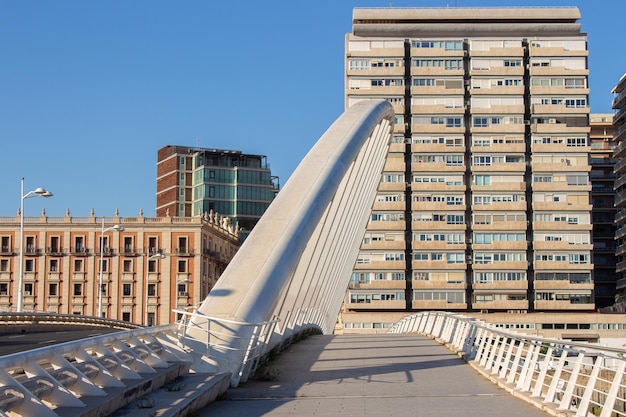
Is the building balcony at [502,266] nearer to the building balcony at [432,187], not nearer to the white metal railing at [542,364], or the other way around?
the building balcony at [432,187]

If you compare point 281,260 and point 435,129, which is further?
point 435,129

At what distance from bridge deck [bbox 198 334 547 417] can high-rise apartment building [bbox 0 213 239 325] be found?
75941 mm

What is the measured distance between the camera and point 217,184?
5463 inches

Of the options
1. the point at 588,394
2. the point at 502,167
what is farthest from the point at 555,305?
the point at 588,394

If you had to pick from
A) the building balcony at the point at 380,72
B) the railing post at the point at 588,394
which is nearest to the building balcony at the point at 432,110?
the building balcony at the point at 380,72

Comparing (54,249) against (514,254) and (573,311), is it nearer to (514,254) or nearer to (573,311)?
(514,254)

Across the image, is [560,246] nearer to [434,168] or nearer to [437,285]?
[437,285]

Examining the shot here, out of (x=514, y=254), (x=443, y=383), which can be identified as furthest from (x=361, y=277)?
(x=443, y=383)

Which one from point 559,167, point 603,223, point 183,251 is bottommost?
point 183,251

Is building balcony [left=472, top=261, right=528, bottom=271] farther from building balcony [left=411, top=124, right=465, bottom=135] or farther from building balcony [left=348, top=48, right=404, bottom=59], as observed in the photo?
building balcony [left=348, top=48, right=404, bottom=59]

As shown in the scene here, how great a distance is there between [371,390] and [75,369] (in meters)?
5.98

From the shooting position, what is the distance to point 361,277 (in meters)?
103

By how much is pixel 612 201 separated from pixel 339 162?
10379 cm

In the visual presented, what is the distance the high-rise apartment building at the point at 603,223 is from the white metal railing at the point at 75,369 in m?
111
